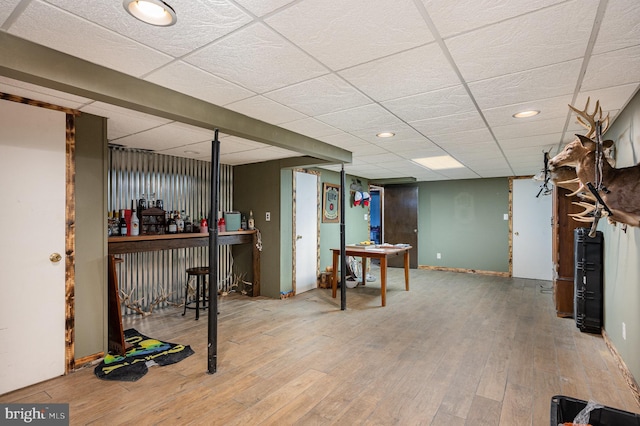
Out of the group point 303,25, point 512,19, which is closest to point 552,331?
point 512,19

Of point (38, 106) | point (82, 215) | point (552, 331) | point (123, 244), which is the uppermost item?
point (38, 106)

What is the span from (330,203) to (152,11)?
5405 mm

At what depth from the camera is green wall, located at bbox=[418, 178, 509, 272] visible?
758cm

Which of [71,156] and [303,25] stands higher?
[303,25]

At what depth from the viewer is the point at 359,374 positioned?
9.34ft

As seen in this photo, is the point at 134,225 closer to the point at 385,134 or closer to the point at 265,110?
the point at 265,110

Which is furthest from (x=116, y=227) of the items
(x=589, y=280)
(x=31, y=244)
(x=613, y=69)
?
(x=589, y=280)

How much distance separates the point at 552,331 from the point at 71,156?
5422 millimetres

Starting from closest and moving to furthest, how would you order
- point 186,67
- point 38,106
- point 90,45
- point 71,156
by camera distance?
point 90,45 < point 186,67 < point 38,106 < point 71,156

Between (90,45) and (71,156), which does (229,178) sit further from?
(90,45)

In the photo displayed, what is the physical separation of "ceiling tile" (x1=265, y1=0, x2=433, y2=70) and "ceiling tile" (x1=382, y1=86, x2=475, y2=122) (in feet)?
2.68

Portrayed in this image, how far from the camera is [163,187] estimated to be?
486 cm

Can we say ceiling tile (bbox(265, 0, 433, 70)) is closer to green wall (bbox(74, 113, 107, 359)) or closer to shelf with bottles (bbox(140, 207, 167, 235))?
green wall (bbox(74, 113, 107, 359))

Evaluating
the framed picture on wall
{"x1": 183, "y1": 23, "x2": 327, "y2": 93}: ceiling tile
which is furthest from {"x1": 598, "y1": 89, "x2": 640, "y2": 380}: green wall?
the framed picture on wall
